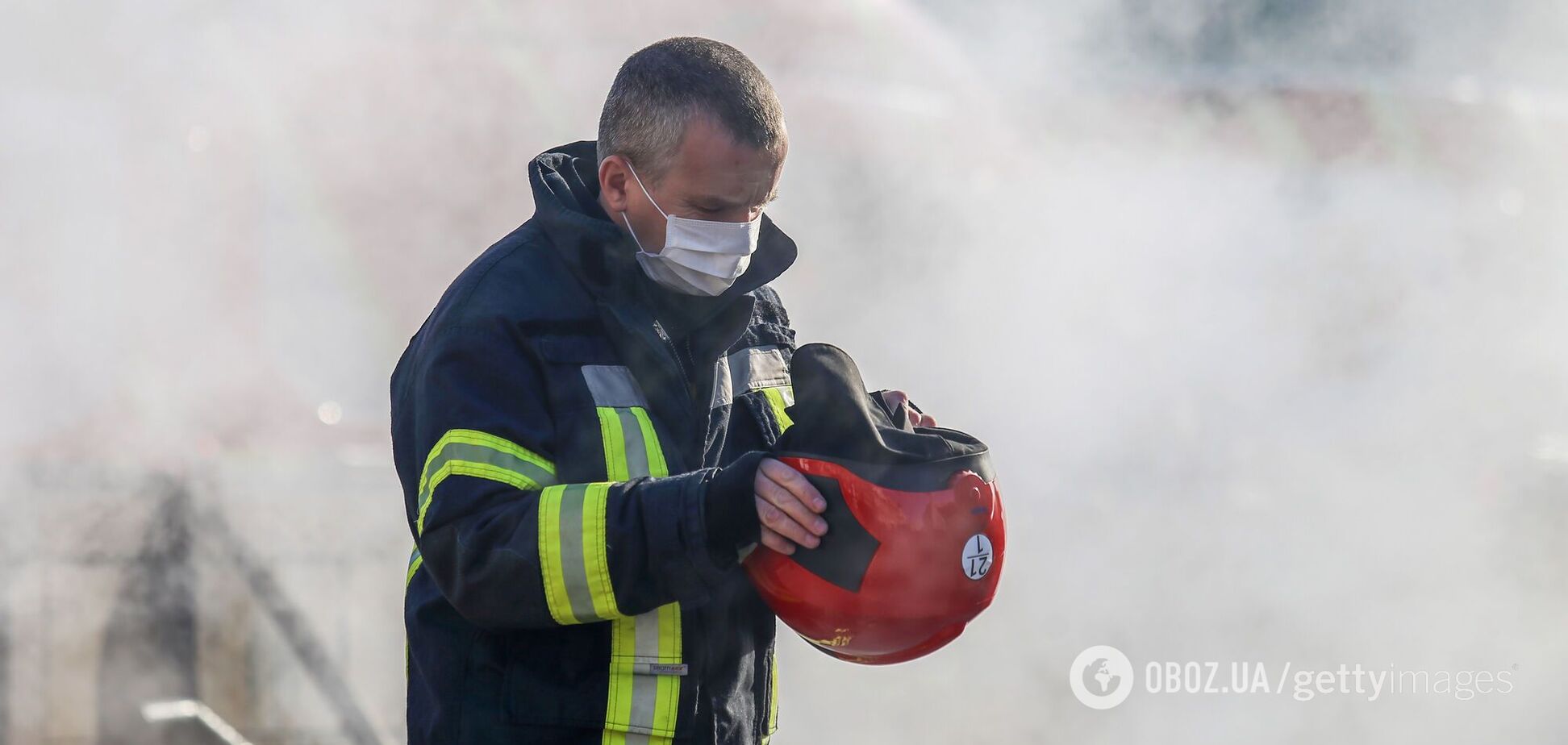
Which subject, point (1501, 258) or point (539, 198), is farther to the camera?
point (1501, 258)

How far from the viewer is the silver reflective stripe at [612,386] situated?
163 cm

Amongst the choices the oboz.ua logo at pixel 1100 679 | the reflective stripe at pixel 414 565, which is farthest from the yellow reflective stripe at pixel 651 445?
the oboz.ua logo at pixel 1100 679

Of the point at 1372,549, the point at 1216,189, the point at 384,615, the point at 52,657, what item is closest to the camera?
the point at 52,657

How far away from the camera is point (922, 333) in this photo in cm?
550

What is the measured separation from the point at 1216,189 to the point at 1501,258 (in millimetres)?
1438

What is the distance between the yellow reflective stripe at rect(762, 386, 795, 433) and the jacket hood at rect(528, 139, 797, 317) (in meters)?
0.16

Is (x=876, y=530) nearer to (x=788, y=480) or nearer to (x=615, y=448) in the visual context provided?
(x=788, y=480)

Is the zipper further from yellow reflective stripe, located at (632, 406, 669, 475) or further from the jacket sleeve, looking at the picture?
the jacket sleeve

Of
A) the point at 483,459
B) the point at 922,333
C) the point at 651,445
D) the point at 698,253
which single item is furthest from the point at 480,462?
the point at 922,333

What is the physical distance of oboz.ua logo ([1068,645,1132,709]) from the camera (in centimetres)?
500

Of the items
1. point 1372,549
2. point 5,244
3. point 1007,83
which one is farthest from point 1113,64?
point 5,244

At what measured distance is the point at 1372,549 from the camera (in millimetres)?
5250

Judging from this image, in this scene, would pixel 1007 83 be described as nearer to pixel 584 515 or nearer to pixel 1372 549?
pixel 1372 549

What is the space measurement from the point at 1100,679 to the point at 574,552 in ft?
12.9
